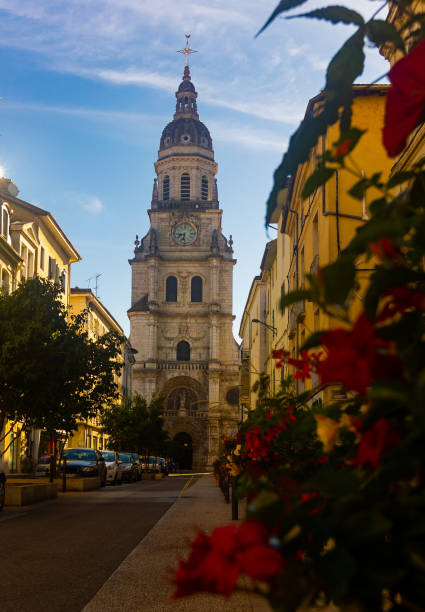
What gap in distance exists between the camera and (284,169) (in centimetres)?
181

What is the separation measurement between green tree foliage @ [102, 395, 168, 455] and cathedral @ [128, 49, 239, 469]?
718 inches

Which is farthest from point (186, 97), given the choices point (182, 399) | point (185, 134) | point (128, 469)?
point (128, 469)

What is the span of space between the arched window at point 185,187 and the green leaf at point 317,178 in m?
89.8

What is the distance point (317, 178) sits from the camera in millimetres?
1582

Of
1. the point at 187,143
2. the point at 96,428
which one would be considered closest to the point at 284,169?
the point at 96,428

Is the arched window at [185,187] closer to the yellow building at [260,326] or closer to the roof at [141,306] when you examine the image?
the roof at [141,306]

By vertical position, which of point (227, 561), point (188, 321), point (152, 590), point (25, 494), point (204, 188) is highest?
point (204, 188)

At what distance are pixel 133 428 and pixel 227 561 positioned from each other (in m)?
61.0

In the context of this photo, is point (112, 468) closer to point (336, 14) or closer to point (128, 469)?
point (128, 469)

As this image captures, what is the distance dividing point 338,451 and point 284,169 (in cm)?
69

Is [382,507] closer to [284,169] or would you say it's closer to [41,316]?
[284,169]

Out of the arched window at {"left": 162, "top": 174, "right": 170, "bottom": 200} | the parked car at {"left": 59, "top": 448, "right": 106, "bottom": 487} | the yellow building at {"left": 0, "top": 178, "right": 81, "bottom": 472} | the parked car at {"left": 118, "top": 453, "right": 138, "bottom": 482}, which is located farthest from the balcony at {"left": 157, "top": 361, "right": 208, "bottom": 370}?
the parked car at {"left": 59, "top": 448, "right": 106, "bottom": 487}

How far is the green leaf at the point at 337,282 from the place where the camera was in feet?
3.98

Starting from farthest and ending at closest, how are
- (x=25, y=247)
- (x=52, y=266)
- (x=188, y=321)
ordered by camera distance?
1. (x=188, y=321)
2. (x=52, y=266)
3. (x=25, y=247)
